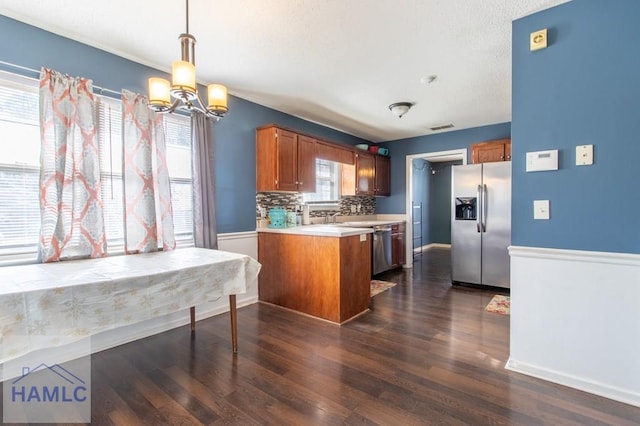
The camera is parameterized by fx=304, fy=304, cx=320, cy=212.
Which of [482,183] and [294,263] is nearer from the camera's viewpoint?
[294,263]

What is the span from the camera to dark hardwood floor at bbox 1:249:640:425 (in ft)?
5.68

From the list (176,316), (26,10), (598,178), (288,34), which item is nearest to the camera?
(598,178)

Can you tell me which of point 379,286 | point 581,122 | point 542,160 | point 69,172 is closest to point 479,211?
point 379,286

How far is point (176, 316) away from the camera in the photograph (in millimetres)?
3061

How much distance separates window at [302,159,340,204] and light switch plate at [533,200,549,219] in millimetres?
3151

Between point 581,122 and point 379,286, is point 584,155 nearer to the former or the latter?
point 581,122

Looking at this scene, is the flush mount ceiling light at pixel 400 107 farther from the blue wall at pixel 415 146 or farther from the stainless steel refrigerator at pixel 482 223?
the blue wall at pixel 415 146

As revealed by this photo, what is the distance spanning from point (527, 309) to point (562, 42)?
1843mm

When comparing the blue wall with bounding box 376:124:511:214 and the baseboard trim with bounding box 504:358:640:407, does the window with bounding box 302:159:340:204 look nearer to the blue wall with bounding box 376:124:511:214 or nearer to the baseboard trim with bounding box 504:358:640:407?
the blue wall with bounding box 376:124:511:214

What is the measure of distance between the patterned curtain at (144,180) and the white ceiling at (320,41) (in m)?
0.55

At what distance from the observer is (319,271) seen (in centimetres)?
326

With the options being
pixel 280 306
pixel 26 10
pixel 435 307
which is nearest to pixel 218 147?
pixel 26 10

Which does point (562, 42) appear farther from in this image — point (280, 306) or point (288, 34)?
point (280, 306)

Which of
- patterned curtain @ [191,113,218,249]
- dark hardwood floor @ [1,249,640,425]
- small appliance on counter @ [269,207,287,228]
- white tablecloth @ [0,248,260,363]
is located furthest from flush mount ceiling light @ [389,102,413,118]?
white tablecloth @ [0,248,260,363]
